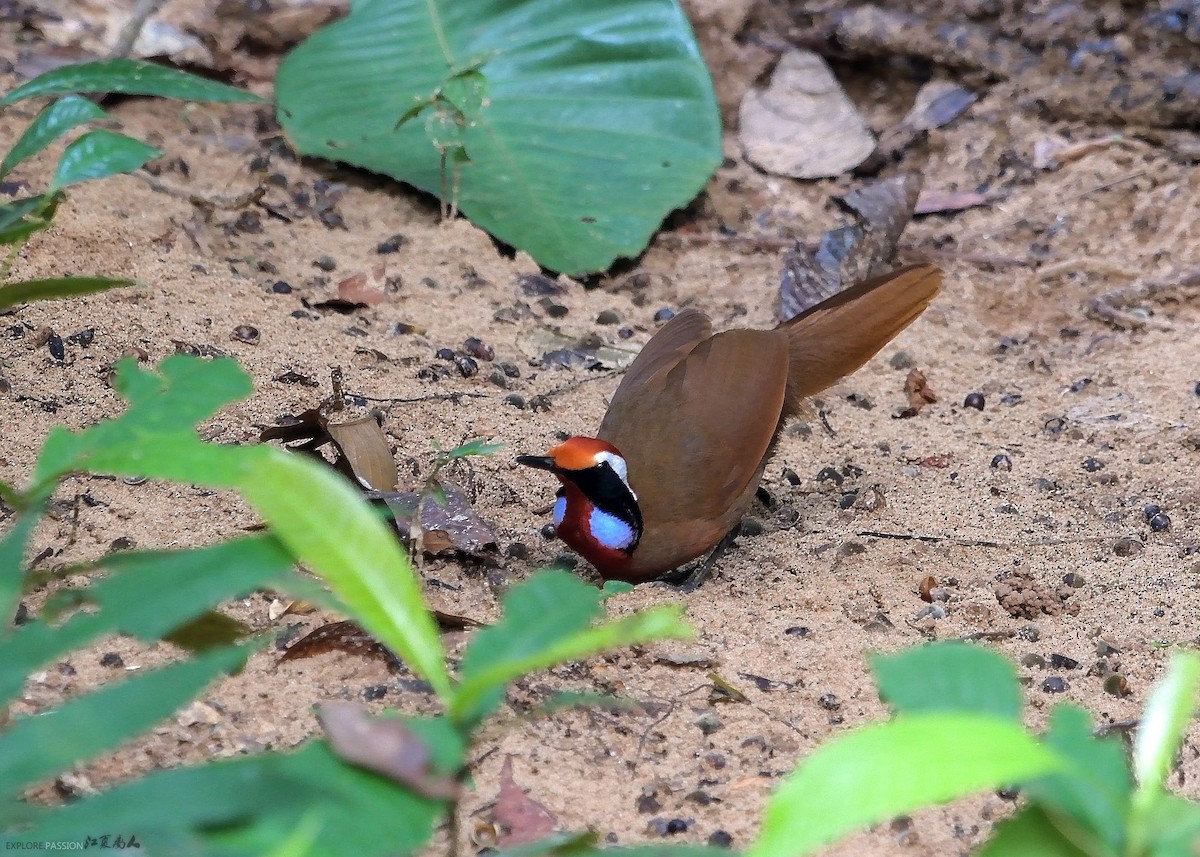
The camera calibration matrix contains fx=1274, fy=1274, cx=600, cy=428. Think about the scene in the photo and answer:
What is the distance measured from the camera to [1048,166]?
5.41 metres

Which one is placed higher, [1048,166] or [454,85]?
[454,85]

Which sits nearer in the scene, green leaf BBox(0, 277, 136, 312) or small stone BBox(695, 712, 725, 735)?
green leaf BBox(0, 277, 136, 312)

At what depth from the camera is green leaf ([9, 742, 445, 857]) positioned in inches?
42.6

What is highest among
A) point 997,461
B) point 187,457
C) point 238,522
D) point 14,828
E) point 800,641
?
point 187,457

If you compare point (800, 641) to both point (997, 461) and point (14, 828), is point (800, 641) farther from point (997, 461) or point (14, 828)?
point (14, 828)

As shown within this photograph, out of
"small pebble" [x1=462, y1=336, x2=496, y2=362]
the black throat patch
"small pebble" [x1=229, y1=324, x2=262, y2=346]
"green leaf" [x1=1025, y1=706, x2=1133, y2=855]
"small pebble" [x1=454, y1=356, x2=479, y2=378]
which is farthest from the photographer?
"small pebble" [x1=462, y1=336, x2=496, y2=362]

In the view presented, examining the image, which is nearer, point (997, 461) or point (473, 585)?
point (473, 585)

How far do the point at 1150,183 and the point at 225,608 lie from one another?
4.14 meters

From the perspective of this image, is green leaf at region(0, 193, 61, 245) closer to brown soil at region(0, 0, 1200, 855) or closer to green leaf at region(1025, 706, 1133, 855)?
brown soil at region(0, 0, 1200, 855)

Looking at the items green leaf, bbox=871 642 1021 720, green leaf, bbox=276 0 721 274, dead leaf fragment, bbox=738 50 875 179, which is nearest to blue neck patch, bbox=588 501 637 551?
green leaf, bbox=276 0 721 274

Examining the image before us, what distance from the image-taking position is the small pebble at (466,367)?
163 inches

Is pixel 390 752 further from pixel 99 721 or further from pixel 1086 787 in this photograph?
pixel 1086 787

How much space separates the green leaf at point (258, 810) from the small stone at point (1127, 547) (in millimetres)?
2704

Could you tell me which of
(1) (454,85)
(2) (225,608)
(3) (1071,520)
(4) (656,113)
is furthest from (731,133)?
(2) (225,608)
